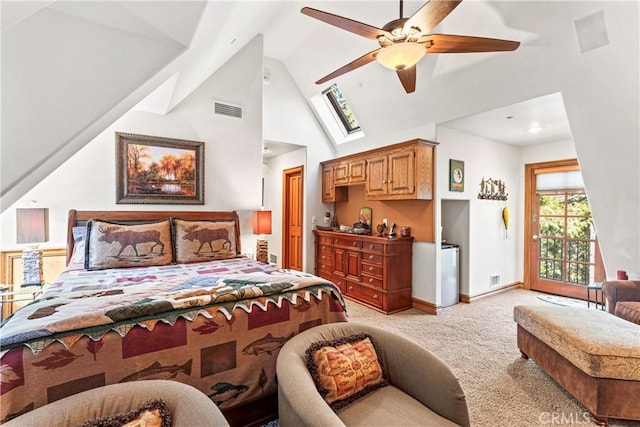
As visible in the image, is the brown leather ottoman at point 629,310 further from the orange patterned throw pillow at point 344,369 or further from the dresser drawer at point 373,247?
the orange patterned throw pillow at point 344,369

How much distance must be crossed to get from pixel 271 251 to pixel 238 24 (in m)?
4.72

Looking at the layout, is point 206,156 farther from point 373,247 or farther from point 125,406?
point 125,406

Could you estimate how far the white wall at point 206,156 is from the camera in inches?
121

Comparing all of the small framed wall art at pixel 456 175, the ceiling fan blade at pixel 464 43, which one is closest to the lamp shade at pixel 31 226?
the ceiling fan blade at pixel 464 43

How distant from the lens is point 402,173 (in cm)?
411

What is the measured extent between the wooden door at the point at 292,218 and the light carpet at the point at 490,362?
181 cm

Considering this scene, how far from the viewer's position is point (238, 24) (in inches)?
105

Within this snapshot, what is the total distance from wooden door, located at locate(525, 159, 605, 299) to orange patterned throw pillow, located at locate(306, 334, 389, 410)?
4.79 m

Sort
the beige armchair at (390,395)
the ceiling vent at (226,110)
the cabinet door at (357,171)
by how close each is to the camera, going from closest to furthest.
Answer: the beige armchair at (390,395)
the ceiling vent at (226,110)
the cabinet door at (357,171)

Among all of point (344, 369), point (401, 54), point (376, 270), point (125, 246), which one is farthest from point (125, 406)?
point (376, 270)

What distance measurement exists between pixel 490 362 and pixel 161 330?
2782 millimetres

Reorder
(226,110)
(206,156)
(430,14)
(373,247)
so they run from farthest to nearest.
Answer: (373,247)
(226,110)
(206,156)
(430,14)

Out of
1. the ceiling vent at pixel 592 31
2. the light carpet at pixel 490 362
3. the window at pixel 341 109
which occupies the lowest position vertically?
the light carpet at pixel 490 362

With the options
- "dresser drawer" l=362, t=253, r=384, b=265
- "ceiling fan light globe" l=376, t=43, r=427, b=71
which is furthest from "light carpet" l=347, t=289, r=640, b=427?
"ceiling fan light globe" l=376, t=43, r=427, b=71
